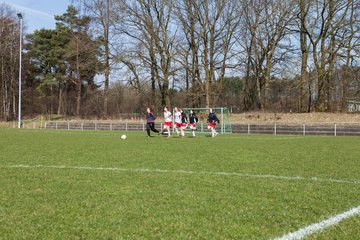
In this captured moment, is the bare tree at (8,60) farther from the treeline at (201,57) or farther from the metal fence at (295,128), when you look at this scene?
the metal fence at (295,128)

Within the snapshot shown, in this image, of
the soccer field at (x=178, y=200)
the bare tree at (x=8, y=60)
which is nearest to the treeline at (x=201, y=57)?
the bare tree at (x=8, y=60)

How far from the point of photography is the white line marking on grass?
156 inches

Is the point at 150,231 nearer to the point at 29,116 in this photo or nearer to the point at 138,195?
the point at 138,195

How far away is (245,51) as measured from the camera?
4075cm

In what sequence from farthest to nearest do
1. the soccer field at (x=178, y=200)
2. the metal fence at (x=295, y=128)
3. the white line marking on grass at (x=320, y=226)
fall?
1. the metal fence at (x=295, y=128)
2. the soccer field at (x=178, y=200)
3. the white line marking on grass at (x=320, y=226)

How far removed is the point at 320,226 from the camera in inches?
169

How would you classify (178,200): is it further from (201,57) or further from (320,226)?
(201,57)

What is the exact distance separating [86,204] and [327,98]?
31.1 metres

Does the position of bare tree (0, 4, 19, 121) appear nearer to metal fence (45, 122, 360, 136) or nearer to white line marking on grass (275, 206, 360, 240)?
metal fence (45, 122, 360, 136)

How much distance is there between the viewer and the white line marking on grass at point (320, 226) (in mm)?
3963

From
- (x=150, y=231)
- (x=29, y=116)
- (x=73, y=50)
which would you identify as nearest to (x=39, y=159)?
(x=150, y=231)

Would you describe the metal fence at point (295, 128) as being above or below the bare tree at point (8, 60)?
below

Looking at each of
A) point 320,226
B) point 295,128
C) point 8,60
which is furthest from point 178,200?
point 8,60

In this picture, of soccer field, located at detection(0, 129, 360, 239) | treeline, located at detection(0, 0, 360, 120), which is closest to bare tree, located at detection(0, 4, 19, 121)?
treeline, located at detection(0, 0, 360, 120)
